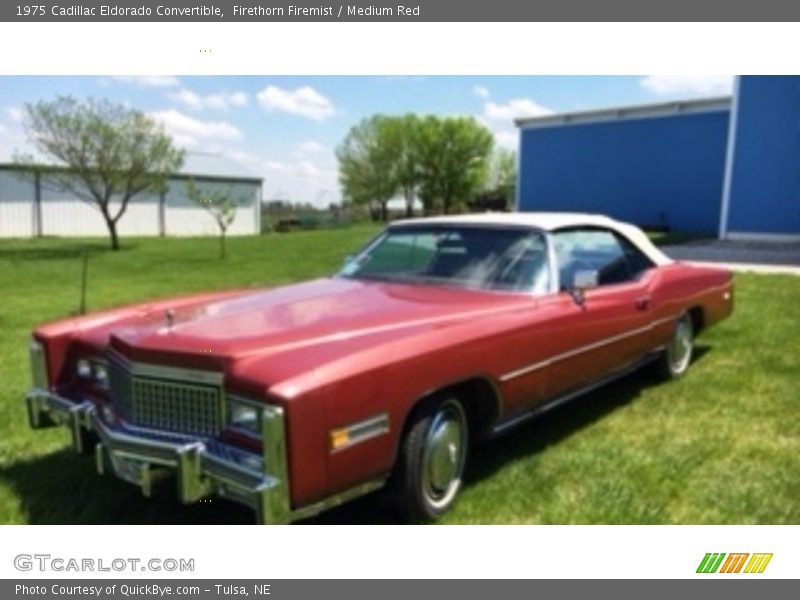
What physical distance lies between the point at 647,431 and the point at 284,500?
8.66 feet

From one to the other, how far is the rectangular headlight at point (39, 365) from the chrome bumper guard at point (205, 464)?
2.20 ft

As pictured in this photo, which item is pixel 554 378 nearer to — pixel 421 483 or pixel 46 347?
pixel 421 483

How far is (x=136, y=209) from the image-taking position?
36.0 m

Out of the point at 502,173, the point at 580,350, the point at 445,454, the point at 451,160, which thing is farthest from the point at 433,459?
the point at 502,173

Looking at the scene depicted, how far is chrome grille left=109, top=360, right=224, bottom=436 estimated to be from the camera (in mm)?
2822

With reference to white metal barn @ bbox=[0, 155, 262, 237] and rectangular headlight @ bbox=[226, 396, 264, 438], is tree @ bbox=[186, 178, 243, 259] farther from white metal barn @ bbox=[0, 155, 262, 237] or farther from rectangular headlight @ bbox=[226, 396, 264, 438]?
rectangular headlight @ bbox=[226, 396, 264, 438]

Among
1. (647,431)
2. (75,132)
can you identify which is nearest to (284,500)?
(647,431)

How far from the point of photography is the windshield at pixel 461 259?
408cm

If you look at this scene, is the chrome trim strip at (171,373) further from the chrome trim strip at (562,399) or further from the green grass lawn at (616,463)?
the chrome trim strip at (562,399)

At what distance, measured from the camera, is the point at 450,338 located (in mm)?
3209

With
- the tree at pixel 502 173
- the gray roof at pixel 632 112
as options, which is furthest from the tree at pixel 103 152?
the tree at pixel 502 173

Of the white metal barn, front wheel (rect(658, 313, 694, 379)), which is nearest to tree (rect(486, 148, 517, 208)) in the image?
the white metal barn

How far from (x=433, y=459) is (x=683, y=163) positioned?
2634cm

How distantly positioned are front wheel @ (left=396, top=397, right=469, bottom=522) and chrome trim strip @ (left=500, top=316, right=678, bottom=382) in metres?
0.36
